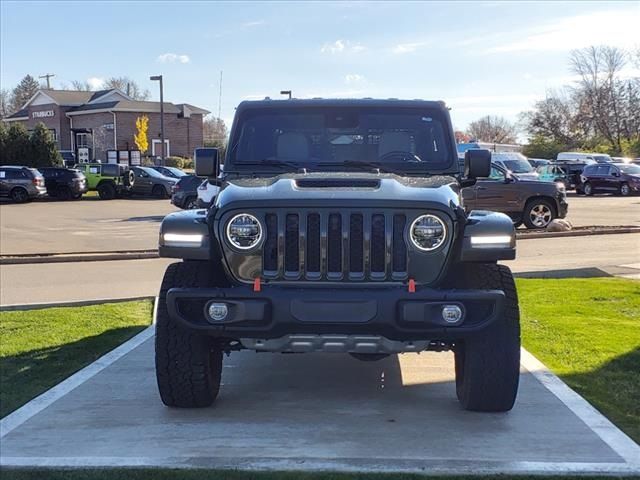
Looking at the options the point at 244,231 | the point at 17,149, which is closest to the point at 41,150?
the point at 17,149

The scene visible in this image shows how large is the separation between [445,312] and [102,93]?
6522cm

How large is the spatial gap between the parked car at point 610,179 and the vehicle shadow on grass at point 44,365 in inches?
1229

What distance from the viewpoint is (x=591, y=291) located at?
9625 mm

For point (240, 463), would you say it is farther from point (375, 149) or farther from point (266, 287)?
point (375, 149)

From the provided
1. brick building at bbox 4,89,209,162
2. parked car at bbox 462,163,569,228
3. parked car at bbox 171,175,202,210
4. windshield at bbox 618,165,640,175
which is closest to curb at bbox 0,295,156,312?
parked car at bbox 462,163,569,228

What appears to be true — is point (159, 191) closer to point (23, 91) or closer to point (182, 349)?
point (182, 349)

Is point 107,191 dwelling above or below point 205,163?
below

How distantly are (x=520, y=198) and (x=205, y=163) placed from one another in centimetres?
1362

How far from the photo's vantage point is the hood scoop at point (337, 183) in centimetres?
478

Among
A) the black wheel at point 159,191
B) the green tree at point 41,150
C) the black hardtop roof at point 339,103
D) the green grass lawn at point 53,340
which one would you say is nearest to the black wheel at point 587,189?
the black wheel at point 159,191

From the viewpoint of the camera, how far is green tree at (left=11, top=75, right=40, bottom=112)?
110 metres

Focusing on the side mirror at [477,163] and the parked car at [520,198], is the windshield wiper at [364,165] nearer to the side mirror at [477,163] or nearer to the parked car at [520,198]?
the side mirror at [477,163]

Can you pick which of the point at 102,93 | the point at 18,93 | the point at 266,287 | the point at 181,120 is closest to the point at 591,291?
the point at 266,287

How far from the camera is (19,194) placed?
109ft
